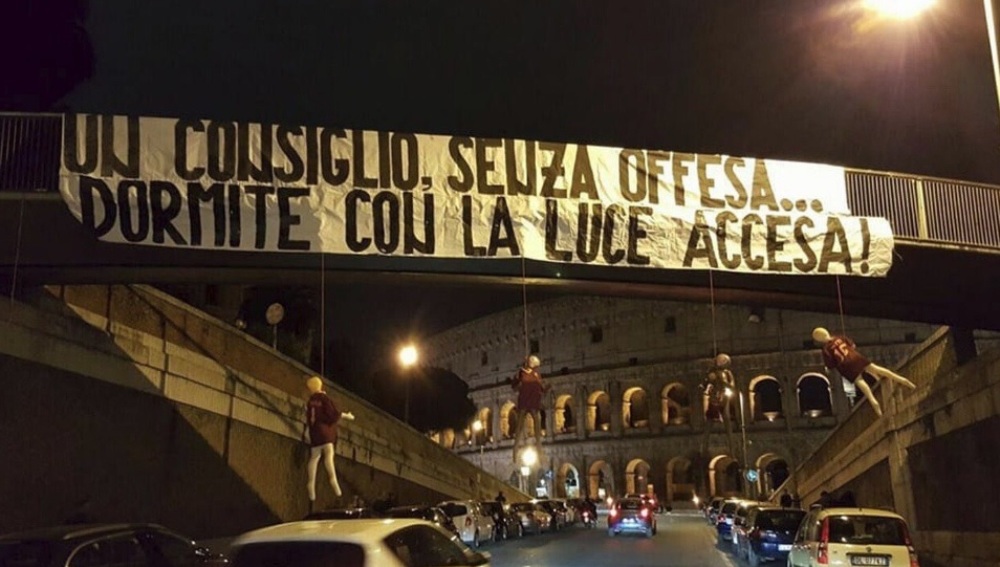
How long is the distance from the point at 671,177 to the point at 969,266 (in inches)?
273

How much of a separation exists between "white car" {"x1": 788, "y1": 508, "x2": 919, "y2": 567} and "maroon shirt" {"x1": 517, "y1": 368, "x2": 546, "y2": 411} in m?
4.89

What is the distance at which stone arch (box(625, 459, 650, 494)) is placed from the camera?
80500mm

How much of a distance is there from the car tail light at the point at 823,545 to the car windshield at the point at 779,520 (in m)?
8.20

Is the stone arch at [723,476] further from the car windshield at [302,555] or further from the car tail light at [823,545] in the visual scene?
the car windshield at [302,555]

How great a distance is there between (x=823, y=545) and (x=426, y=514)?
12.8 metres

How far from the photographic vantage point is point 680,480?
79.1 metres

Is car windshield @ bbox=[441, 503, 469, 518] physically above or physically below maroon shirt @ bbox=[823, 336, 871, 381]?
below

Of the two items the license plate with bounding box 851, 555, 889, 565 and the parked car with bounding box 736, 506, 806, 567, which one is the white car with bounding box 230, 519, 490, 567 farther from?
the parked car with bounding box 736, 506, 806, 567

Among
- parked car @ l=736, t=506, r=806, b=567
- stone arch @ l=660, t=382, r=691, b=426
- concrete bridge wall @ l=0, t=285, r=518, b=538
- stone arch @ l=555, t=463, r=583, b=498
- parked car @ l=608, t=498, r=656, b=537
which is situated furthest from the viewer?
stone arch @ l=555, t=463, r=583, b=498

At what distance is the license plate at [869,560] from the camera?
43.2ft

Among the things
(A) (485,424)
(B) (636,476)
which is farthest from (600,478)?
(A) (485,424)

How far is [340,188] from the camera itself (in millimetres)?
13133

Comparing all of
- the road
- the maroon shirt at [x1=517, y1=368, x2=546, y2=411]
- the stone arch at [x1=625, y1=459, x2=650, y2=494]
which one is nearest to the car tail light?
the maroon shirt at [x1=517, y1=368, x2=546, y2=411]

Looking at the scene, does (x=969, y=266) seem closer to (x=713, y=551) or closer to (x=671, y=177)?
(x=671, y=177)
